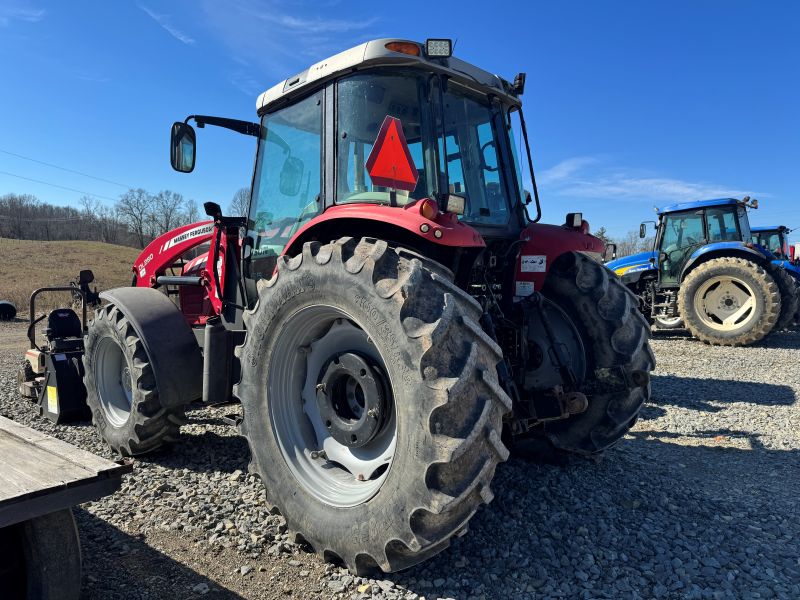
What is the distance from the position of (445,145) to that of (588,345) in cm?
163

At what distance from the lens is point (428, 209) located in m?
2.52

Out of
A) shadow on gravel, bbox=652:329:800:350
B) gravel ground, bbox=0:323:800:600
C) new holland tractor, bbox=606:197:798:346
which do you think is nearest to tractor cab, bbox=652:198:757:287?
new holland tractor, bbox=606:197:798:346

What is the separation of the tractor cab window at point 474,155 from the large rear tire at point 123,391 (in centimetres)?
256

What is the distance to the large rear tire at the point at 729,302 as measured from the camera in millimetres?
10266

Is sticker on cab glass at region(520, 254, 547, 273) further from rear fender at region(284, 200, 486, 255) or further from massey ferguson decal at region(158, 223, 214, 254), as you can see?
massey ferguson decal at region(158, 223, 214, 254)

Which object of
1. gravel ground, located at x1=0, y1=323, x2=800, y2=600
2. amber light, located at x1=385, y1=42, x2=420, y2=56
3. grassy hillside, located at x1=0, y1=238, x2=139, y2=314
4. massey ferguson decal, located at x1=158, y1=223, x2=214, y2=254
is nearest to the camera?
gravel ground, located at x1=0, y1=323, x2=800, y2=600

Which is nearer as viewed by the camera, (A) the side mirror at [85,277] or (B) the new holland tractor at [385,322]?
(B) the new holland tractor at [385,322]

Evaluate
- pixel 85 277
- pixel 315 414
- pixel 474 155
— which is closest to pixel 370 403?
pixel 315 414

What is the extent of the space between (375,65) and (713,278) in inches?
399

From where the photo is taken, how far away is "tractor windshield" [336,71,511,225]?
3.08 metres

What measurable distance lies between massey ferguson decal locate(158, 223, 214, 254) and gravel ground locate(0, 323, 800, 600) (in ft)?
5.81

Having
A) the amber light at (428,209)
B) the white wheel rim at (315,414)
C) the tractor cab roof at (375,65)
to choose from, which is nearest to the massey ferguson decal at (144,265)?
the tractor cab roof at (375,65)

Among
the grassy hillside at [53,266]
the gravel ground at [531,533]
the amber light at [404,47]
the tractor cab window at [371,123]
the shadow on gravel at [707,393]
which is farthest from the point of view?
the grassy hillside at [53,266]

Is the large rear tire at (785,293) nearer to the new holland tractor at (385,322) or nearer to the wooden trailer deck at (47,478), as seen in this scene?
the new holland tractor at (385,322)
